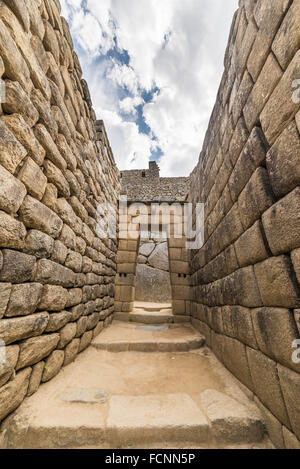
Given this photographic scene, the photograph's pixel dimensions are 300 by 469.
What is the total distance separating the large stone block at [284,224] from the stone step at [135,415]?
134 centimetres

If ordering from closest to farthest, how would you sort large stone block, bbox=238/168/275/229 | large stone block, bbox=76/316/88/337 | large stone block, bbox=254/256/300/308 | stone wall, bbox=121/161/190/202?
large stone block, bbox=254/256/300/308, large stone block, bbox=238/168/275/229, large stone block, bbox=76/316/88/337, stone wall, bbox=121/161/190/202

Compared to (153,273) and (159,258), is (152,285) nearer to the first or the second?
(153,273)

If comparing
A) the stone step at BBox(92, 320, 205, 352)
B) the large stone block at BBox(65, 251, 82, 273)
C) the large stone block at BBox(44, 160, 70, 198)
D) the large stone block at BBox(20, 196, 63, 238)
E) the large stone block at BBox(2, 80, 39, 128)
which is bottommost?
the stone step at BBox(92, 320, 205, 352)

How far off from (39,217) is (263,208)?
185 centimetres

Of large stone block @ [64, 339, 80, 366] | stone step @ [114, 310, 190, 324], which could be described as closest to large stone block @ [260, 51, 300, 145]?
large stone block @ [64, 339, 80, 366]

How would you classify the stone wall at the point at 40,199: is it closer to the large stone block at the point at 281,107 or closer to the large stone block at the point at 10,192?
the large stone block at the point at 10,192

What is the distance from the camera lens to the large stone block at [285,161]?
108 cm

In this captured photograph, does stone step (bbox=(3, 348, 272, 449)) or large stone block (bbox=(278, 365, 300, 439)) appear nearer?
large stone block (bbox=(278, 365, 300, 439))

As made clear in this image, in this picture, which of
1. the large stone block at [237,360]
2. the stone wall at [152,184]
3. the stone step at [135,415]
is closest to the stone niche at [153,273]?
the stone wall at [152,184]

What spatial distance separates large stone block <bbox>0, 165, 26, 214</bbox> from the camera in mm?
1197

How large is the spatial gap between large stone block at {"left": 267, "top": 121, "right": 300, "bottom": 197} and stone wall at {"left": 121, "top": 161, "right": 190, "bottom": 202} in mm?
15064

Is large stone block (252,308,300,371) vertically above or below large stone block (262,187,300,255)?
below

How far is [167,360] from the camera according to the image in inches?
103

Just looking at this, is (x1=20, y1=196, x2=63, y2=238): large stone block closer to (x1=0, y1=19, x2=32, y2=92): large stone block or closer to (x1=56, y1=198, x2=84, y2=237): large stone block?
(x1=56, y1=198, x2=84, y2=237): large stone block
